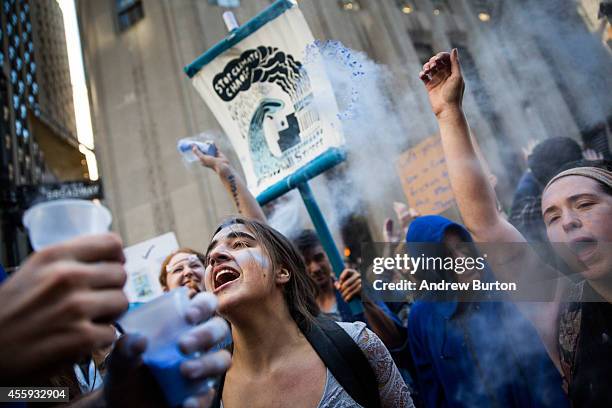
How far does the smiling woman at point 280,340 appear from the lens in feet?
5.39

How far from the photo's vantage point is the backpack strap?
5.25 ft

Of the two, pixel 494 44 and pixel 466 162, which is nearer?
pixel 466 162

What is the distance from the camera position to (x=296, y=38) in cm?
261

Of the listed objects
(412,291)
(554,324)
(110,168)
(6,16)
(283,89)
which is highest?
(6,16)

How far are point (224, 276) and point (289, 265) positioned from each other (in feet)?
1.17

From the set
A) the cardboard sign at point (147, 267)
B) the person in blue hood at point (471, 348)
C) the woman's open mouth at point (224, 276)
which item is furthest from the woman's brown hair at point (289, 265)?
the cardboard sign at point (147, 267)

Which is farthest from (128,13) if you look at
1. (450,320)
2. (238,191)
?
(450,320)

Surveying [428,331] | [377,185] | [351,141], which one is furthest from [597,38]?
[377,185]

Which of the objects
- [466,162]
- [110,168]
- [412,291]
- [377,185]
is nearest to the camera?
[466,162]

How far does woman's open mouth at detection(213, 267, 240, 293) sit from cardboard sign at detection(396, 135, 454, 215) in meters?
2.10

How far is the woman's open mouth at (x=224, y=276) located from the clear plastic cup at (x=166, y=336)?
3.30ft

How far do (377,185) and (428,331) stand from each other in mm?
3600

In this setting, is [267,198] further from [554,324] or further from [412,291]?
[554,324]

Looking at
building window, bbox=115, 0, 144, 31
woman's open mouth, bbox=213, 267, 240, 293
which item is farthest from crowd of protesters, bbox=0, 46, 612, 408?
building window, bbox=115, 0, 144, 31
